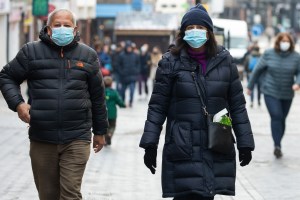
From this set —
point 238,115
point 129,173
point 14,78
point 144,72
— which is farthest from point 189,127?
point 144,72

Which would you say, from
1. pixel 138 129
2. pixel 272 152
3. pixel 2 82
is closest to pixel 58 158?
pixel 2 82

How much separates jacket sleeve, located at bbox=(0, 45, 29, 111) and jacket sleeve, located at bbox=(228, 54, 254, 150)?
1528mm

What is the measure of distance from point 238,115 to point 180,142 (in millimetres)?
473

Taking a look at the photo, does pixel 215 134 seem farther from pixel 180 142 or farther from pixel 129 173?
pixel 129 173

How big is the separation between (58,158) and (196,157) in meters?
1.14

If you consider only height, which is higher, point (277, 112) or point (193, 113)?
point (193, 113)

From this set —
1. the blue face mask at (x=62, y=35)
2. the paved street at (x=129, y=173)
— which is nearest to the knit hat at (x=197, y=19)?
the blue face mask at (x=62, y=35)

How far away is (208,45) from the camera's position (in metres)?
7.64

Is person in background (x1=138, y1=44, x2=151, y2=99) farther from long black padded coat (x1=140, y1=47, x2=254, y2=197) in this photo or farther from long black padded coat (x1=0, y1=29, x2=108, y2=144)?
long black padded coat (x1=140, y1=47, x2=254, y2=197)

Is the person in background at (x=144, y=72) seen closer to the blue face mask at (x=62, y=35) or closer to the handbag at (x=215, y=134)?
the blue face mask at (x=62, y=35)

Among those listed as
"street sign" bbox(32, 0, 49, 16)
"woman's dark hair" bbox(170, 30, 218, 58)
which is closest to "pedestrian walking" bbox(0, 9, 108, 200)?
"woman's dark hair" bbox(170, 30, 218, 58)

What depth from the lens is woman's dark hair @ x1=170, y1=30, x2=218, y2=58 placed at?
762 centimetres

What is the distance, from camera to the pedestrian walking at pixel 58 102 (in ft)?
26.3

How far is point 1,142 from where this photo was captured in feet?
55.7
